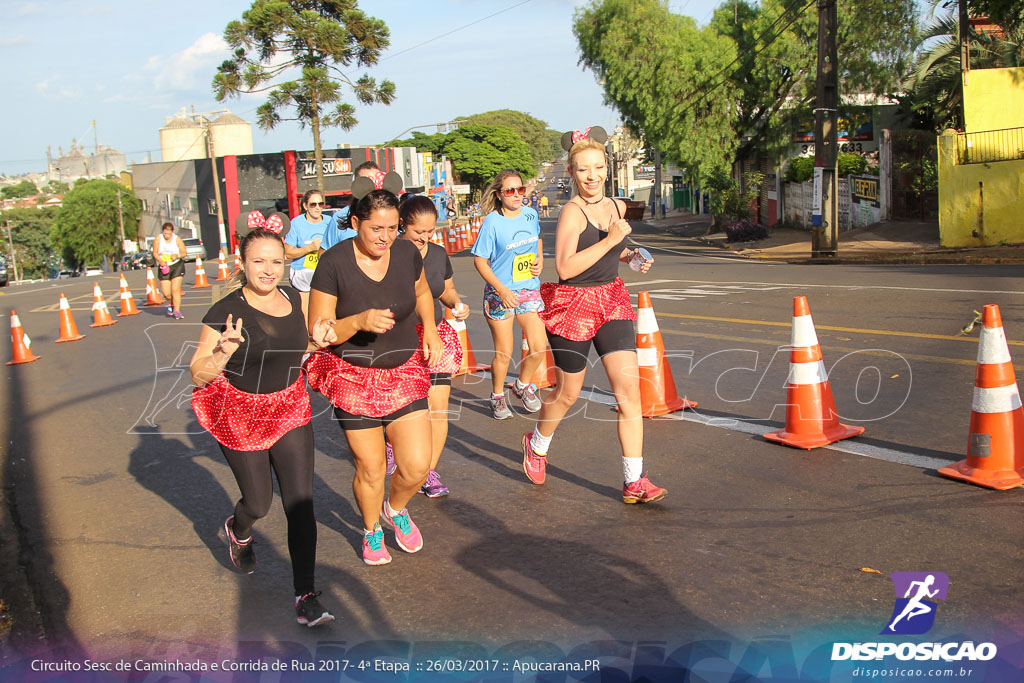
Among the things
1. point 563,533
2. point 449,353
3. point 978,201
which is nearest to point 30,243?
point 978,201

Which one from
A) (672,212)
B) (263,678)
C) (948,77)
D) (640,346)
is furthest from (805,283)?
(672,212)

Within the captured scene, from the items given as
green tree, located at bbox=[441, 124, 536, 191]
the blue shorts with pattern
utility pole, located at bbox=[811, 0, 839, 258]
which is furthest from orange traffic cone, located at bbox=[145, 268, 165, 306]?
green tree, located at bbox=[441, 124, 536, 191]

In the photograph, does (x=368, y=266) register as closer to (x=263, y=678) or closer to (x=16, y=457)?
(x=263, y=678)

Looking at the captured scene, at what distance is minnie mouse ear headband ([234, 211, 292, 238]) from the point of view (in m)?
4.73

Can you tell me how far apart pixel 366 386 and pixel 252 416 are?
1.76 feet

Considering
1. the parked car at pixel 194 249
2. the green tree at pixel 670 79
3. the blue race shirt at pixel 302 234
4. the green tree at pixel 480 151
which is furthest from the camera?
the green tree at pixel 480 151

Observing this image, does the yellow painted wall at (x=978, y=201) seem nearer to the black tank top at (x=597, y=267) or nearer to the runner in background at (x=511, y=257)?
the runner in background at (x=511, y=257)

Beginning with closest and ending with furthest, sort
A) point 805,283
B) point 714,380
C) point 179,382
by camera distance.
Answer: point 714,380 → point 179,382 → point 805,283

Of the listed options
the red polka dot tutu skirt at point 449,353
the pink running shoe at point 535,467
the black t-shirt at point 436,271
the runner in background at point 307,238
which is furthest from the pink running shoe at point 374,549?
the runner in background at point 307,238

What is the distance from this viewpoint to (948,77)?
32281 millimetres

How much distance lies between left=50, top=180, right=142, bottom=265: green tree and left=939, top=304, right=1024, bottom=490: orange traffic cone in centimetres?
9022

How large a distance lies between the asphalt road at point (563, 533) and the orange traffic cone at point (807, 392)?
0.42ft

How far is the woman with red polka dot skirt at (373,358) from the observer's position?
432cm

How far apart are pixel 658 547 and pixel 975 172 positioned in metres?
21.6
